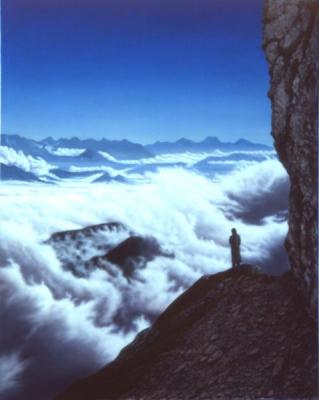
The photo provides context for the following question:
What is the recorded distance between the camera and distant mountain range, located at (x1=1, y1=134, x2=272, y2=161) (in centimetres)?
644

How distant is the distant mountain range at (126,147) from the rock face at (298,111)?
3.28ft

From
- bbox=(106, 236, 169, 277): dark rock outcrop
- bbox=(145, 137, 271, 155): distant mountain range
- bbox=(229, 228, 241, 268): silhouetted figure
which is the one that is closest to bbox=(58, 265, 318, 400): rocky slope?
bbox=(229, 228, 241, 268): silhouetted figure

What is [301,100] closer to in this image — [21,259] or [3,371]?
[21,259]

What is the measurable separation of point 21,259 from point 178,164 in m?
2.55

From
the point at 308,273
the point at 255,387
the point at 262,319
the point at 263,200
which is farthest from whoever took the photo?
the point at 263,200

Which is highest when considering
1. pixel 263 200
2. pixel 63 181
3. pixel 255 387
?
pixel 63 181

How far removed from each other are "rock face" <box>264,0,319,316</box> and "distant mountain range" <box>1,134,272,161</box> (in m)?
1.00

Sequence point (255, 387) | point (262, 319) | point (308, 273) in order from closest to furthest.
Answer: point (255, 387), point (308, 273), point (262, 319)

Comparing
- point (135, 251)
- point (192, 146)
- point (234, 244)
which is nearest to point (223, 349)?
point (234, 244)

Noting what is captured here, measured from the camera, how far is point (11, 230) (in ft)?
18.9

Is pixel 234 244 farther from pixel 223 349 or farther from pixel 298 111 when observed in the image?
pixel 298 111

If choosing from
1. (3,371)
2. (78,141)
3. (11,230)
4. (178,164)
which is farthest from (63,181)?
(3,371)

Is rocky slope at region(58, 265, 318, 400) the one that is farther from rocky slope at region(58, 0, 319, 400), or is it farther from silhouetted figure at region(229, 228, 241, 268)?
silhouetted figure at region(229, 228, 241, 268)

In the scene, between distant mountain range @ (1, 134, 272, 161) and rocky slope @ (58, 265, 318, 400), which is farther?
distant mountain range @ (1, 134, 272, 161)
